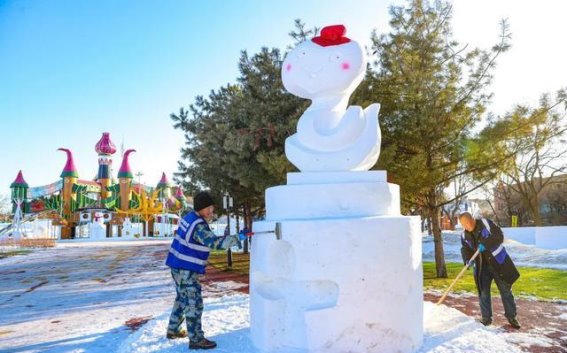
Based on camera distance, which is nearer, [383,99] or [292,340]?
[292,340]

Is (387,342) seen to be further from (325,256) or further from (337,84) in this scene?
(337,84)

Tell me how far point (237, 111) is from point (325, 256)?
737 cm

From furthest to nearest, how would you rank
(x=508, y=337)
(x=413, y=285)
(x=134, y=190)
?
(x=134, y=190) < (x=508, y=337) < (x=413, y=285)

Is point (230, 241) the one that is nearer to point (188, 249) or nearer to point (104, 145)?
point (188, 249)

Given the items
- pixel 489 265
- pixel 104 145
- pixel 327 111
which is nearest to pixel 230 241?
pixel 327 111

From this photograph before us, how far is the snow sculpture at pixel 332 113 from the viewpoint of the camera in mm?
4574

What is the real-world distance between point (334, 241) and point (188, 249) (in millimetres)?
1602

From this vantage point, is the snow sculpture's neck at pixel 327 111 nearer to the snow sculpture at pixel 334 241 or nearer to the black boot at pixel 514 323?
the snow sculpture at pixel 334 241

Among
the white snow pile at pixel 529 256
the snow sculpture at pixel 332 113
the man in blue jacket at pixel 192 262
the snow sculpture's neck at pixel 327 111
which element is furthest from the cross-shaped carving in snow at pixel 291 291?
the white snow pile at pixel 529 256

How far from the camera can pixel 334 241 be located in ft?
12.4

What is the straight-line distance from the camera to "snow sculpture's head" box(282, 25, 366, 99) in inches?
183

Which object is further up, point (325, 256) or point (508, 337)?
point (325, 256)

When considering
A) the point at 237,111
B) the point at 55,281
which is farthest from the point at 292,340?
the point at 55,281

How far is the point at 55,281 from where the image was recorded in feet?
35.7
